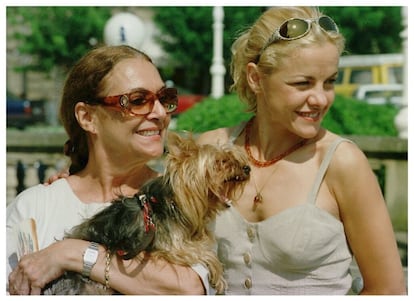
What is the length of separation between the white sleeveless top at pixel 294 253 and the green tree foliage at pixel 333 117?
3.95 meters

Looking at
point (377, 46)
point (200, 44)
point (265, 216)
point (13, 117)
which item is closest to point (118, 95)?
point (265, 216)

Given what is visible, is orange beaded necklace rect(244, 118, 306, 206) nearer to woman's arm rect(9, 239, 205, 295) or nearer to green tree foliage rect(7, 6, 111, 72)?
woman's arm rect(9, 239, 205, 295)

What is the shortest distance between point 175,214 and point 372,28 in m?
34.2

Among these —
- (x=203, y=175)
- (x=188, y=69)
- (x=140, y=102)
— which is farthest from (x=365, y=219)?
(x=188, y=69)

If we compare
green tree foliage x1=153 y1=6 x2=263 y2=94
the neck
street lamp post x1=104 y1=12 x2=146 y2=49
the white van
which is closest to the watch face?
the neck

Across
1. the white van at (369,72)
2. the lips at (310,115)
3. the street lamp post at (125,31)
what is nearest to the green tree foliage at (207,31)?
the white van at (369,72)

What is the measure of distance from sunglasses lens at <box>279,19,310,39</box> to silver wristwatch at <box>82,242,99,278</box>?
1.41 metres

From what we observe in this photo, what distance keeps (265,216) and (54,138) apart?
199 inches

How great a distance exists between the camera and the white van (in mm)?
25909

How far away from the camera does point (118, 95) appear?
3.36 meters

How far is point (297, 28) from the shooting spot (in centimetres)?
339

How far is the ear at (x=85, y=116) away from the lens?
3492 mm
